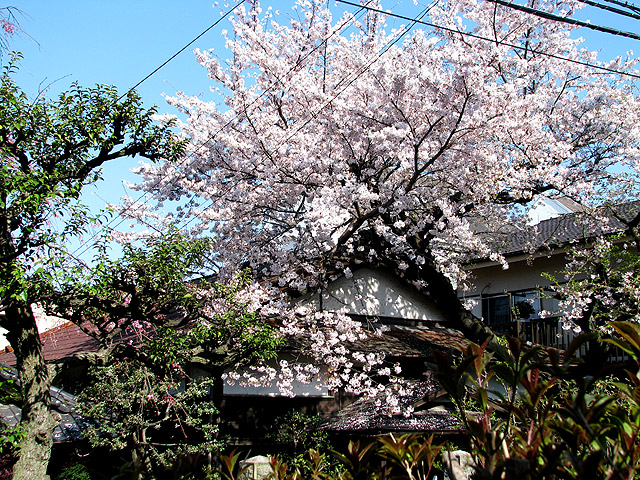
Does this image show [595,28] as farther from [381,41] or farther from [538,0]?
[538,0]

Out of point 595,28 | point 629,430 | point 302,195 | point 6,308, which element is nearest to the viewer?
point 629,430

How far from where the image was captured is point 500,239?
14.2m

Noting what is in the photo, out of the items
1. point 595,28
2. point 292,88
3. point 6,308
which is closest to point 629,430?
point 595,28

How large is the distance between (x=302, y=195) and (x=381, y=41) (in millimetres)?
3588

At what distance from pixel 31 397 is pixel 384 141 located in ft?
22.2

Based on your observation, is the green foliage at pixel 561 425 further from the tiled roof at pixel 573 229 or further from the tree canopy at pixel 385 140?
the tiled roof at pixel 573 229

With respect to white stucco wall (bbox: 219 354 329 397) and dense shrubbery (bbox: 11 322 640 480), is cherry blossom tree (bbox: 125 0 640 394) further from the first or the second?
dense shrubbery (bbox: 11 322 640 480)

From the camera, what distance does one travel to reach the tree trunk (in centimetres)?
655

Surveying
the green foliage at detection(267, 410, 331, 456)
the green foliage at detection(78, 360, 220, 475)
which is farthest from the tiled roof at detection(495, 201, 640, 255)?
the green foliage at detection(78, 360, 220, 475)

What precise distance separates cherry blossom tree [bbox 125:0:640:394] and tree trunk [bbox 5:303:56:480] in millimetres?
4160

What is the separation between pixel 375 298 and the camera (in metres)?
12.8

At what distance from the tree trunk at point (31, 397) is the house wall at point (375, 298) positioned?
5.64m

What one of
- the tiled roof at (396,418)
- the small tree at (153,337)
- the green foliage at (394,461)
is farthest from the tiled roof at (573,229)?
the green foliage at (394,461)

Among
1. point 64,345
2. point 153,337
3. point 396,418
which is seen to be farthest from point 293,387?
point 64,345
